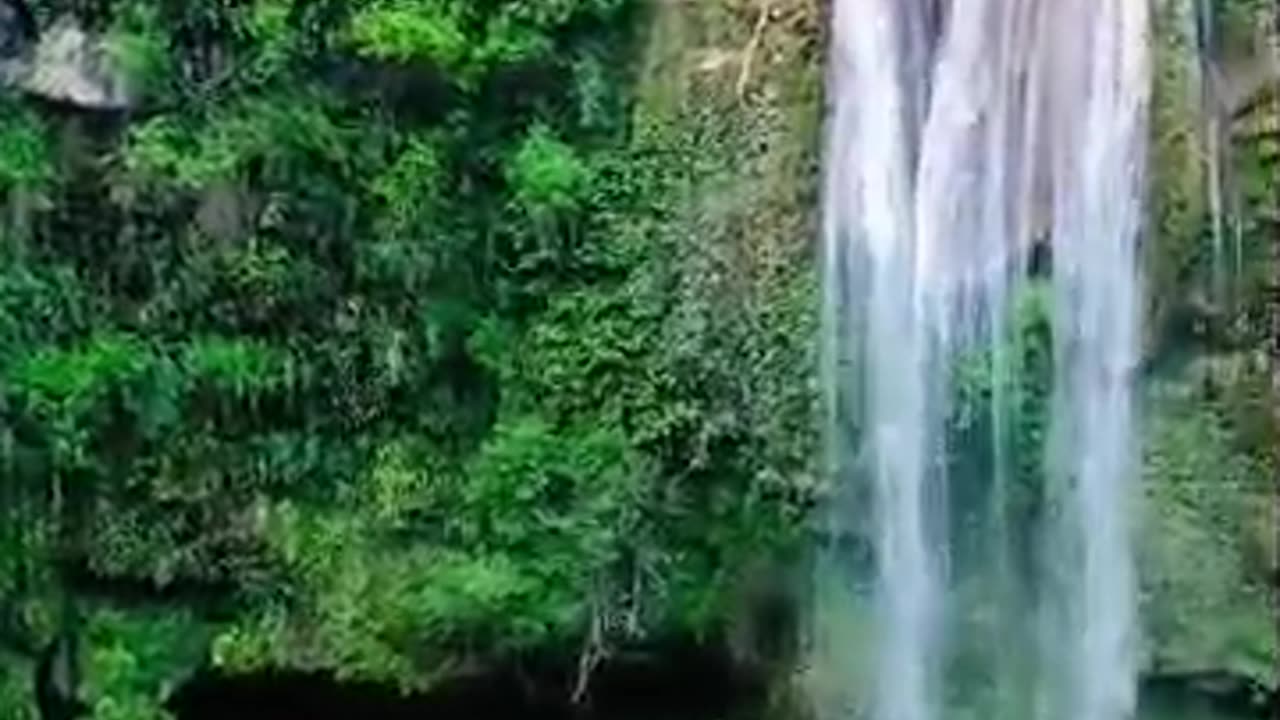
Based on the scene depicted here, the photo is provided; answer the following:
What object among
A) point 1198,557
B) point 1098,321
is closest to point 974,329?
point 1098,321

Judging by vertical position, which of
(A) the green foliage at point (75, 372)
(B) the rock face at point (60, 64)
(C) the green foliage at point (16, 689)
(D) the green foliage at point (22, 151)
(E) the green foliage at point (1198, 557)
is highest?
(B) the rock face at point (60, 64)

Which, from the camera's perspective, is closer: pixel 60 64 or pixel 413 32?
pixel 413 32

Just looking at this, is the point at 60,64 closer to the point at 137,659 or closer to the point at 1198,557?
the point at 137,659

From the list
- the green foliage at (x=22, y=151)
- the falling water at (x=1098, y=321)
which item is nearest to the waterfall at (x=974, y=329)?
the falling water at (x=1098, y=321)

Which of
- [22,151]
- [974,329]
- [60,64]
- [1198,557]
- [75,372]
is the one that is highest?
[60,64]

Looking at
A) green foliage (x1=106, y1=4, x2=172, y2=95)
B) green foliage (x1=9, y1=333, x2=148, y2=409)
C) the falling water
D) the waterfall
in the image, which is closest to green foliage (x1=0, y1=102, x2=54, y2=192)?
green foliage (x1=106, y1=4, x2=172, y2=95)

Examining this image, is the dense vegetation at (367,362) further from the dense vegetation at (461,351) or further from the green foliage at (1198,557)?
the green foliage at (1198,557)
